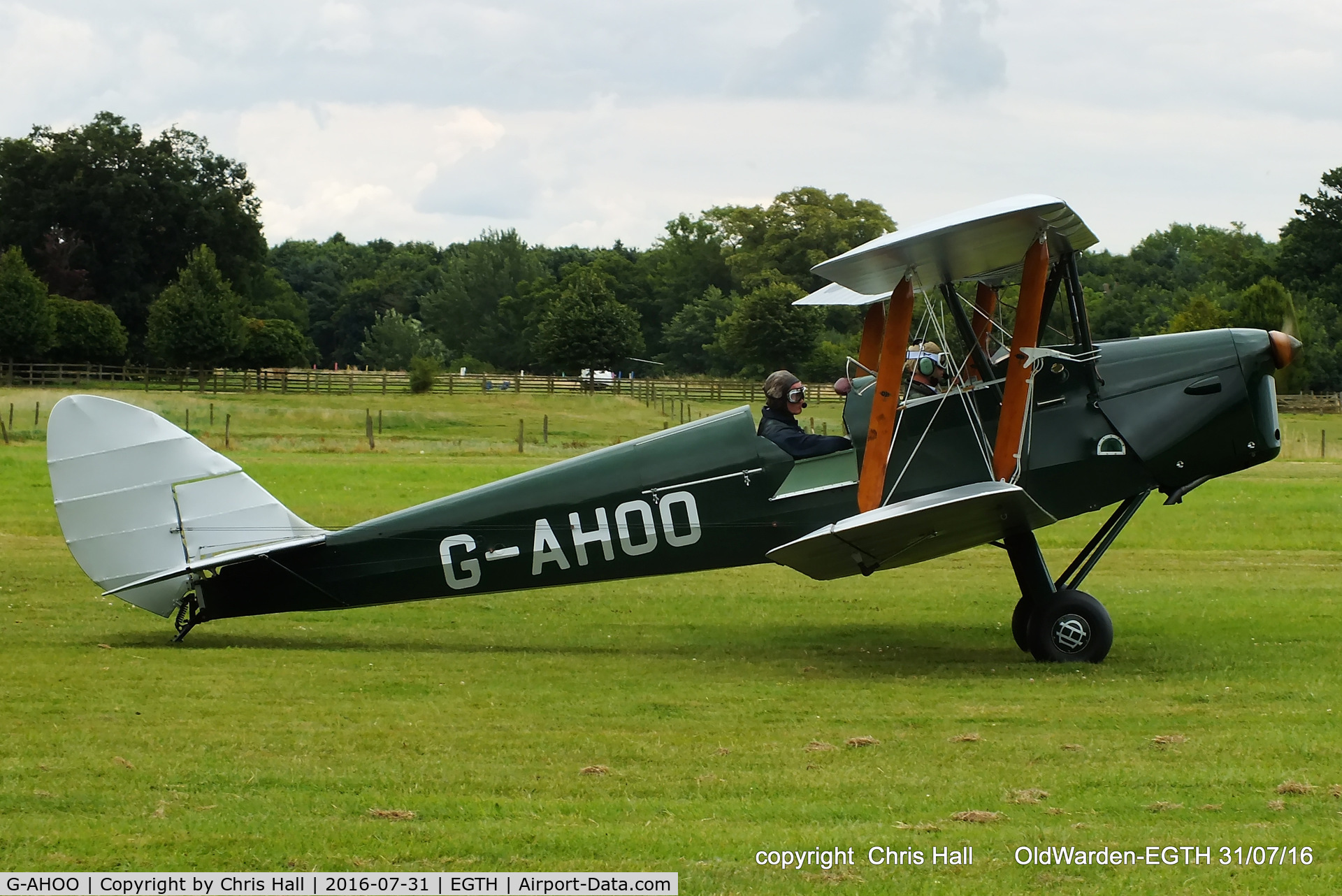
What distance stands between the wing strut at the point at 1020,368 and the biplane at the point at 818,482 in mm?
15

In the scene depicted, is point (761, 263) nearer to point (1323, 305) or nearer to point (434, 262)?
point (1323, 305)

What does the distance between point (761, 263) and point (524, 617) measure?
84693 millimetres

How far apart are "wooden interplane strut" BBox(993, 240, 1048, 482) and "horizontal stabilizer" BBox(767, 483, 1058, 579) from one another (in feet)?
A: 1.41

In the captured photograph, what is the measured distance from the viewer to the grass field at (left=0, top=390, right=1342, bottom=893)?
536 cm

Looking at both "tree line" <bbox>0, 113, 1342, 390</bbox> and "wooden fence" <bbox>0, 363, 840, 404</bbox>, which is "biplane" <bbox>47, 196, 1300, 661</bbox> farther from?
"wooden fence" <bbox>0, 363, 840, 404</bbox>

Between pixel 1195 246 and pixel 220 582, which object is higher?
pixel 1195 246

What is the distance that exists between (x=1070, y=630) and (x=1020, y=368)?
79.6 inches

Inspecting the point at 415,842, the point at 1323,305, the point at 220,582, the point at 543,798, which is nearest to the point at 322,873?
the point at 415,842

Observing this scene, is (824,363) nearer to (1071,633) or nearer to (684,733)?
(1071,633)

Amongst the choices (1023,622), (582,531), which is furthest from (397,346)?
(1023,622)

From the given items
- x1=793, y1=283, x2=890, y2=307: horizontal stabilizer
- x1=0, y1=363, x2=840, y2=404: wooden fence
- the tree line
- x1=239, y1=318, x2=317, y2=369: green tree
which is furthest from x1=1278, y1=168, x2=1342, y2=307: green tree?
x1=793, y1=283, x2=890, y2=307: horizontal stabilizer

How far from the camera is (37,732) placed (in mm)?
7328
